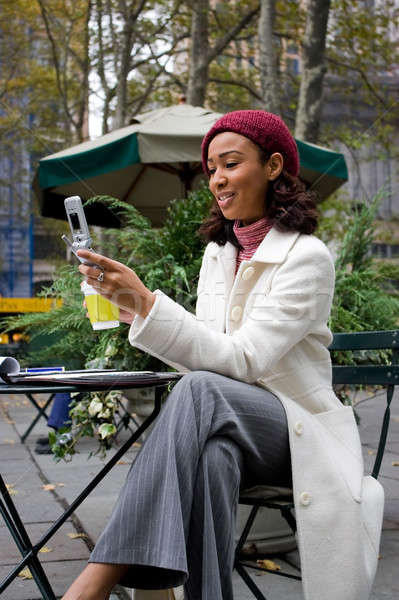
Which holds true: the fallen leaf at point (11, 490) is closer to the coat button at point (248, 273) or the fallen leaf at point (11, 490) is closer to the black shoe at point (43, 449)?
the black shoe at point (43, 449)

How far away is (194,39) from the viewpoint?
12.3 metres

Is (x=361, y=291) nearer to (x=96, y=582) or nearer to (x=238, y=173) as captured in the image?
(x=238, y=173)

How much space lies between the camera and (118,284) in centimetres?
187

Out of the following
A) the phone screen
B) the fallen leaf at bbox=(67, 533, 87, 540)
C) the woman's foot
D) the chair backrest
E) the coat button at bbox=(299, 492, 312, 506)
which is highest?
the phone screen

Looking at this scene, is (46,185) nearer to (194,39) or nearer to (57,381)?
(57,381)

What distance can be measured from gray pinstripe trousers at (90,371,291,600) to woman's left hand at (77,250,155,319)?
232 millimetres

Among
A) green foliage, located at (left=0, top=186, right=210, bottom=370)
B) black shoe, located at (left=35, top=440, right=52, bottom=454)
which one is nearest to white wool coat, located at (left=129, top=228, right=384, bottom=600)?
green foliage, located at (left=0, top=186, right=210, bottom=370)

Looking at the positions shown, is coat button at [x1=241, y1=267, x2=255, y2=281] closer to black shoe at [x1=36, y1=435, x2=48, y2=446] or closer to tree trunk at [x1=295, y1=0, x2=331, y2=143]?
black shoe at [x1=36, y1=435, x2=48, y2=446]

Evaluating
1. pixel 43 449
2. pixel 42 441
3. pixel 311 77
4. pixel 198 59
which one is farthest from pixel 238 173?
pixel 198 59

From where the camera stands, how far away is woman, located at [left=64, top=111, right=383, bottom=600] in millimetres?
1677

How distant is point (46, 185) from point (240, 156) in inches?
182

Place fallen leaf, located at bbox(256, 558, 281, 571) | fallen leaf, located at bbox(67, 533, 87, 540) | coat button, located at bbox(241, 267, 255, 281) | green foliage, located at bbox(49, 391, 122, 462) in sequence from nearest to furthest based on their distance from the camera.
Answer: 1. coat button, located at bbox(241, 267, 255, 281)
2. fallen leaf, located at bbox(256, 558, 281, 571)
3. green foliage, located at bbox(49, 391, 122, 462)
4. fallen leaf, located at bbox(67, 533, 87, 540)

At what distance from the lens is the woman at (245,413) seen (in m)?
1.68

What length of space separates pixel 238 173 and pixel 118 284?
2.08 feet
